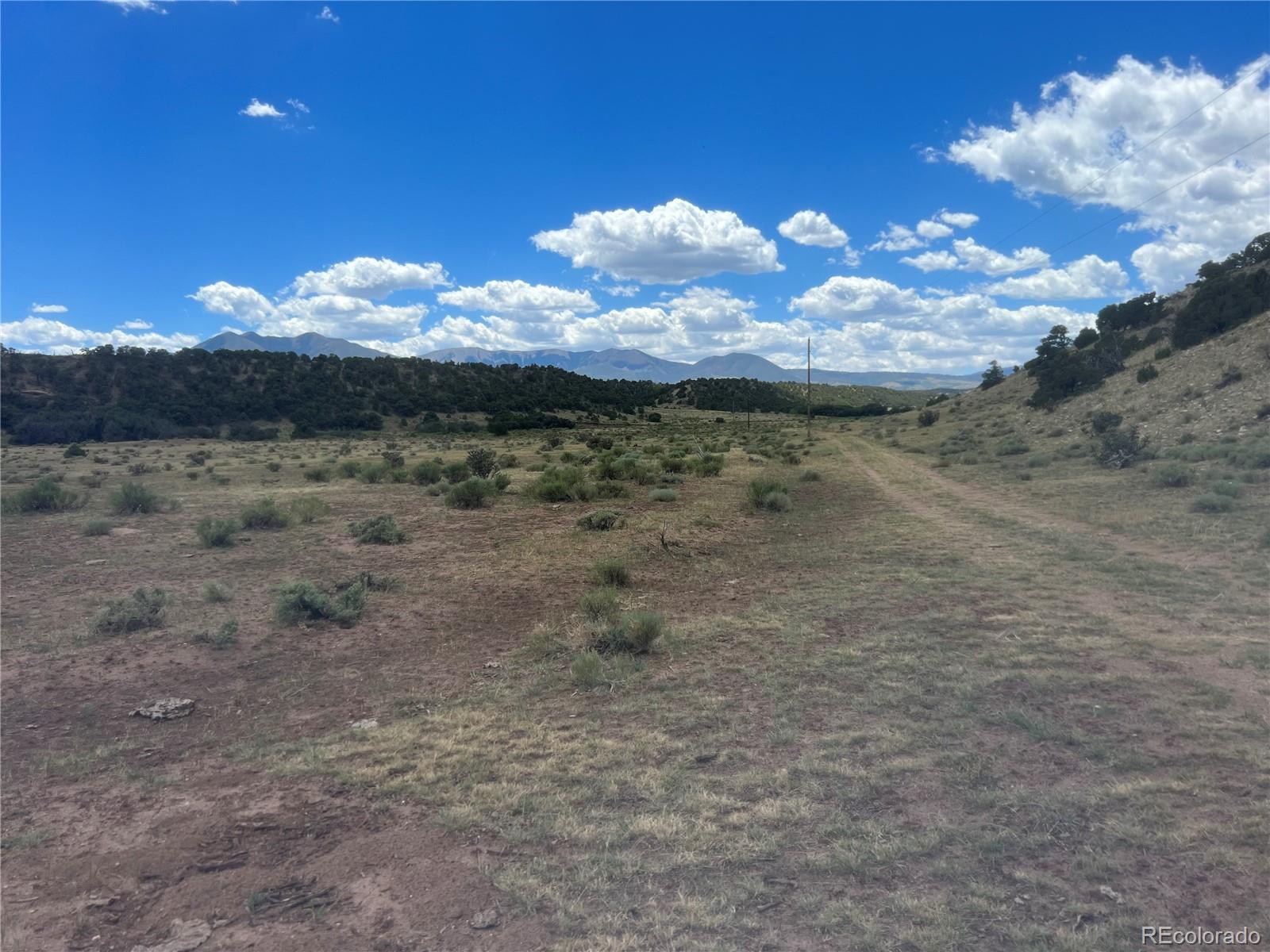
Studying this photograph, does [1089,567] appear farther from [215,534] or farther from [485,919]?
[215,534]

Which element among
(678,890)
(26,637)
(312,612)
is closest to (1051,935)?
(678,890)

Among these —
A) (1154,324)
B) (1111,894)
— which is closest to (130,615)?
(1111,894)

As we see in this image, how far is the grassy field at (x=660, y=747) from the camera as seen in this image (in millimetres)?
4297

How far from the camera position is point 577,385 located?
108500mm

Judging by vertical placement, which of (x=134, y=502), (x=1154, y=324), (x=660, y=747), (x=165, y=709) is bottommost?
(x=165, y=709)

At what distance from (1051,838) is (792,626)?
556 cm

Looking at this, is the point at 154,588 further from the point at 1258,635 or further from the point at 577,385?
the point at 577,385

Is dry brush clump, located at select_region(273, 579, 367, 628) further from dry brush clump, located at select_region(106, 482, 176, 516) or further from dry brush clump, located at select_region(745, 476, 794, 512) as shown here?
dry brush clump, located at select_region(745, 476, 794, 512)

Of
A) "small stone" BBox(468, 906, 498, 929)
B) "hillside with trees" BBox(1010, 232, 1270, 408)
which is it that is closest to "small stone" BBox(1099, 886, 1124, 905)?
"small stone" BBox(468, 906, 498, 929)

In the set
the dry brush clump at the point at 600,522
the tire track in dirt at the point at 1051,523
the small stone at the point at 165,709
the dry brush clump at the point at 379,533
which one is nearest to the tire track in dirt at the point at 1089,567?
the tire track in dirt at the point at 1051,523

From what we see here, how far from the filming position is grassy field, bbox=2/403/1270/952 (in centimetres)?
430

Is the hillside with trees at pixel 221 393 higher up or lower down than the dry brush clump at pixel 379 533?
higher up

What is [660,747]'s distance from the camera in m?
6.57

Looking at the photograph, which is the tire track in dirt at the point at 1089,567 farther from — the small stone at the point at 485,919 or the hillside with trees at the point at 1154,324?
the hillside with trees at the point at 1154,324
